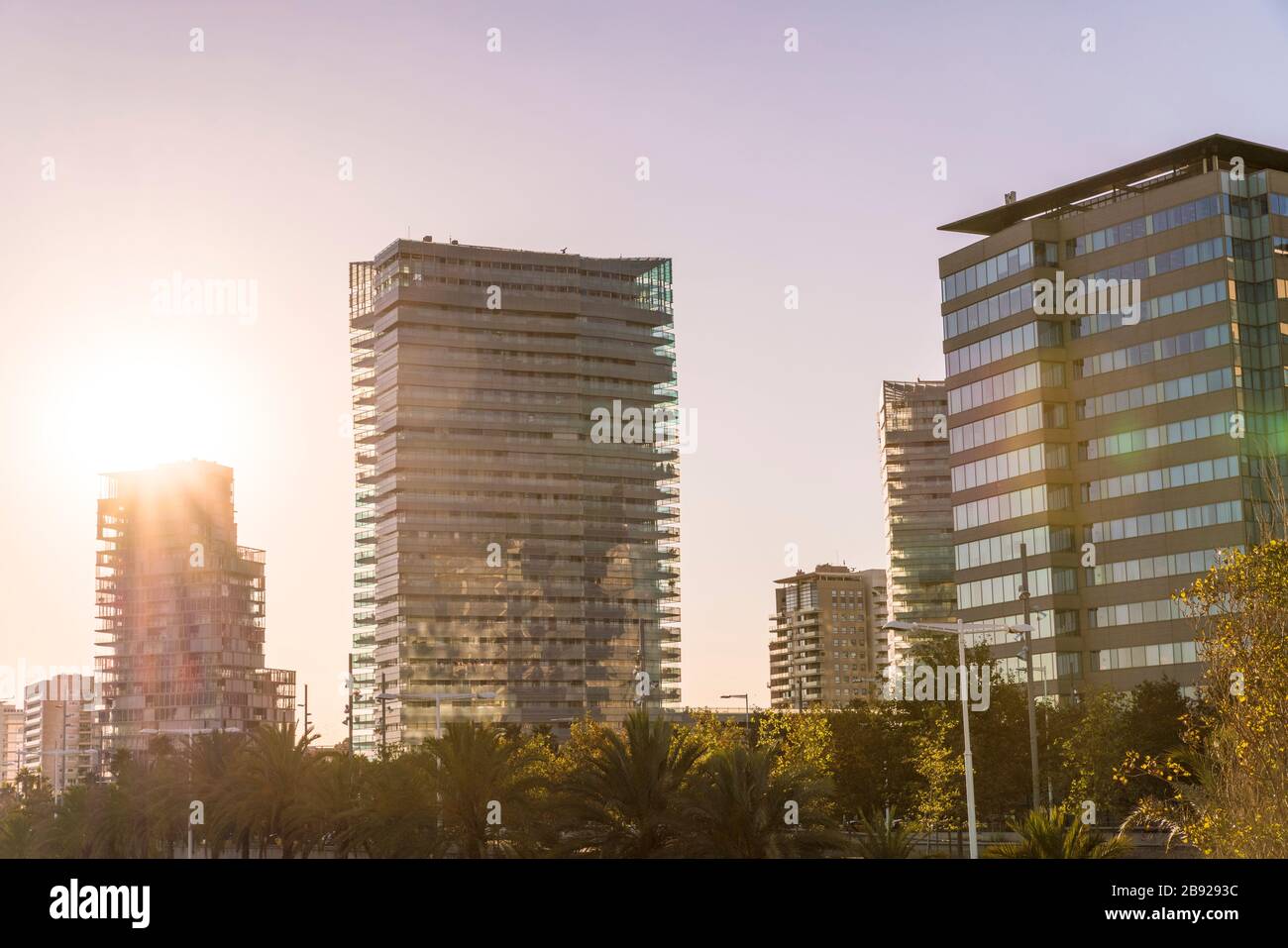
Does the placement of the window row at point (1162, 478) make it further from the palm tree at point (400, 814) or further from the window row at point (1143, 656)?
the palm tree at point (400, 814)

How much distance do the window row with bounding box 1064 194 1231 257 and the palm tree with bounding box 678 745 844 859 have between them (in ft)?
334

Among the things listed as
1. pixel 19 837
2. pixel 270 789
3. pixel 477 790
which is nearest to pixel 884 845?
pixel 477 790

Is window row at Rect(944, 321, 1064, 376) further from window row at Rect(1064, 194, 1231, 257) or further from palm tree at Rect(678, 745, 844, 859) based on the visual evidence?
palm tree at Rect(678, 745, 844, 859)

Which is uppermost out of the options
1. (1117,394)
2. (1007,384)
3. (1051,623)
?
(1007,384)

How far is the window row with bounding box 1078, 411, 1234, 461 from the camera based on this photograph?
122m

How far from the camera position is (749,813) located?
36.6m

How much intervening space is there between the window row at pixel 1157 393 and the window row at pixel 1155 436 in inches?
90.3

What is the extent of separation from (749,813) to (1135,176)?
11168 centimetres

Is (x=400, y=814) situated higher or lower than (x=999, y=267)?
lower

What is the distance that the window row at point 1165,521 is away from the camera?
119 metres

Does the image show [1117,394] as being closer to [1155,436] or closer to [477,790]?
[1155,436]

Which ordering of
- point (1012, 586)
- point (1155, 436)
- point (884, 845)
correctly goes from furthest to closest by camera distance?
point (1012, 586) → point (1155, 436) → point (884, 845)
